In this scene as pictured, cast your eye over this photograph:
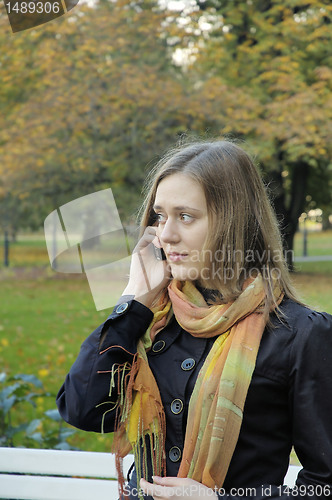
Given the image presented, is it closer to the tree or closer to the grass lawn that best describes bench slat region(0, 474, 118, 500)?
the grass lawn

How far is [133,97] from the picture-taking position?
359 inches

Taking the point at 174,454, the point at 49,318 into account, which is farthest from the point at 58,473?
the point at 49,318

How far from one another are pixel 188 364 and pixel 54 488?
140 cm

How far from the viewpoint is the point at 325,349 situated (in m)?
1.45

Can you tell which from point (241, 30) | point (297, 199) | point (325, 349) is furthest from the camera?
point (297, 199)

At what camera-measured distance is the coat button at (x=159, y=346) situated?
1.69 meters

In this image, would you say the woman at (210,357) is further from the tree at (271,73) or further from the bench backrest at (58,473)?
the tree at (271,73)

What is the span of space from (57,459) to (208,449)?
4.27ft

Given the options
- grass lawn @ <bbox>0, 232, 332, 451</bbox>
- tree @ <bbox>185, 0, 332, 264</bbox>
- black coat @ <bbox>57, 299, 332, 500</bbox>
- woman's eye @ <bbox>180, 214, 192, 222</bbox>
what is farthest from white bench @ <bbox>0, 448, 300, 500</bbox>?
tree @ <bbox>185, 0, 332, 264</bbox>

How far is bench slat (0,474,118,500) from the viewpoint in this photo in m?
2.59

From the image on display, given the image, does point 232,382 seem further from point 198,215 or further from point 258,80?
point 258,80

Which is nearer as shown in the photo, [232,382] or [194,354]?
[232,382]

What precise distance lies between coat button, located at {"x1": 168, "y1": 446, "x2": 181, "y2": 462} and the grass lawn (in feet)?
1.92

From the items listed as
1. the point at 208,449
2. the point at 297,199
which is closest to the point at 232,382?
the point at 208,449
